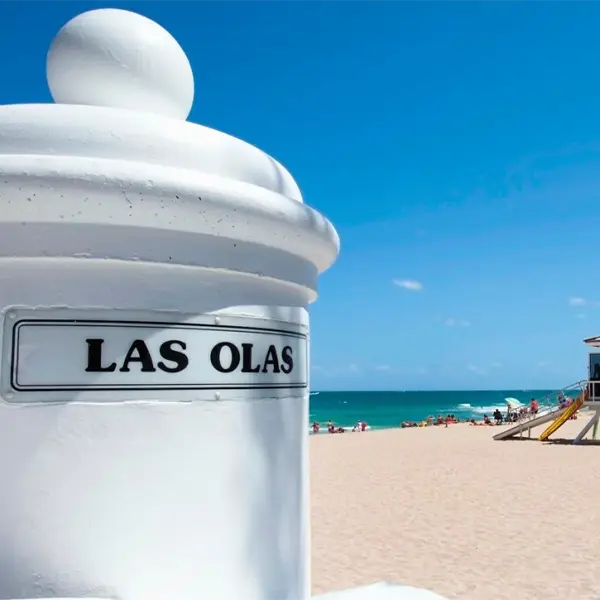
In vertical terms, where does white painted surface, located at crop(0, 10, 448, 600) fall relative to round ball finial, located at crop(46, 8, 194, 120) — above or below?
below

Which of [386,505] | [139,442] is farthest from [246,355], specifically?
[386,505]

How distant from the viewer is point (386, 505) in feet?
41.4

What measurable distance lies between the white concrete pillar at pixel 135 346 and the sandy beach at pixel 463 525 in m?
6.09

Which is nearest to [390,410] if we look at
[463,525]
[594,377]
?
[594,377]

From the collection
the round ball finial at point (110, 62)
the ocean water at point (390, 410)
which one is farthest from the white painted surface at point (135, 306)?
the ocean water at point (390, 410)

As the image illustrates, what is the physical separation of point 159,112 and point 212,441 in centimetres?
91

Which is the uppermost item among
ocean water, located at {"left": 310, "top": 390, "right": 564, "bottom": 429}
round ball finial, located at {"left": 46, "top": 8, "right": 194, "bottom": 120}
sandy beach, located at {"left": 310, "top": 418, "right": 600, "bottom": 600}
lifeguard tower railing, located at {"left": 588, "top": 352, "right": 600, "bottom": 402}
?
round ball finial, located at {"left": 46, "top": 8, "right": 194, "bottom": 120}

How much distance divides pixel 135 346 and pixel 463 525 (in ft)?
33.4

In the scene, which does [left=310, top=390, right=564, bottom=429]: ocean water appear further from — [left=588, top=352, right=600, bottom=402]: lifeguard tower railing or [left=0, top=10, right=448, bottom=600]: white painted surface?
[left=0, top=10, right=448, bottom=600]: white painted surface

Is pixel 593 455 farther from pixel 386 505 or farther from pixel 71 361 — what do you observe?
pixel 71 361

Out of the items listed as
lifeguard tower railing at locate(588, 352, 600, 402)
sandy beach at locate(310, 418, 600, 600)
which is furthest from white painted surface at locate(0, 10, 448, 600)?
lifeguard tower railing at locate(588, 352, 600, 402)

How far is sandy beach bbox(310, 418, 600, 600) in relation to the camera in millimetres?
7789

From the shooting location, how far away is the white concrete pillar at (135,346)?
149cm

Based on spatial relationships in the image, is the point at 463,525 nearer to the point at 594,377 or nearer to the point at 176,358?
the point at 176,358
